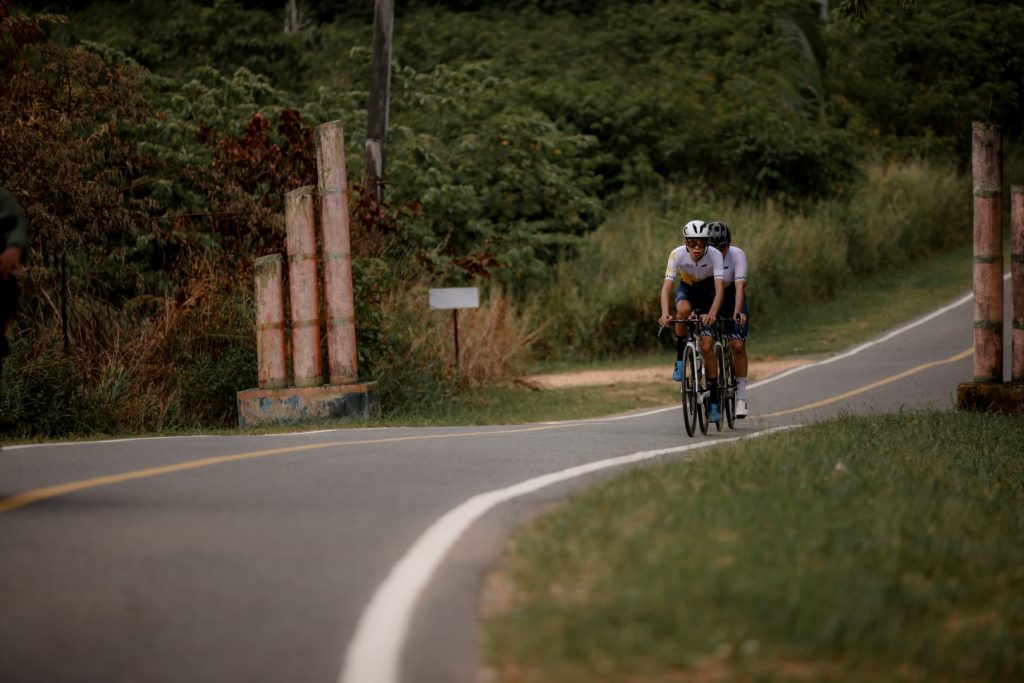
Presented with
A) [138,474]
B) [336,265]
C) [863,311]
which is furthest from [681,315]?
[863,311]

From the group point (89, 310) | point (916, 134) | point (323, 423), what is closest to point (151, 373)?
Result: point (89, 310)

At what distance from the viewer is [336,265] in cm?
1611

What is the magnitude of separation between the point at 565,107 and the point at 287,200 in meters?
21.0

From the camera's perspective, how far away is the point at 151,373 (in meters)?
16.9

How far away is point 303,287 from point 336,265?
0.45m

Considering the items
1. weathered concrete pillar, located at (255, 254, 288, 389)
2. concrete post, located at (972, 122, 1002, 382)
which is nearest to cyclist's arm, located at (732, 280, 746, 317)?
concrete post, located at (972, 122, 1002, 382)

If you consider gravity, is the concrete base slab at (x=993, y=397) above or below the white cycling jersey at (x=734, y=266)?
below

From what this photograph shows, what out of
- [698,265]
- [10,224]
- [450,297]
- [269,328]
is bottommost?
[269,328]

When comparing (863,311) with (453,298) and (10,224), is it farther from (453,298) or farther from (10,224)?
(10,224)

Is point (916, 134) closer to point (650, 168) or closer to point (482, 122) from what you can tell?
point (650, 168)

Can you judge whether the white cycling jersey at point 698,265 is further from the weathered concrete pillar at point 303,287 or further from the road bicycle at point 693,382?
the weathered concrete pillar at point 303,287

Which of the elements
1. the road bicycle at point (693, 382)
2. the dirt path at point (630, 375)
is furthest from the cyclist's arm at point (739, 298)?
the dirt path at point (630, 375)

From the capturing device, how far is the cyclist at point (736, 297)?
14.0 metres

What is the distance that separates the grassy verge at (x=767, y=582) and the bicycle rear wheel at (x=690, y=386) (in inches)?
176
